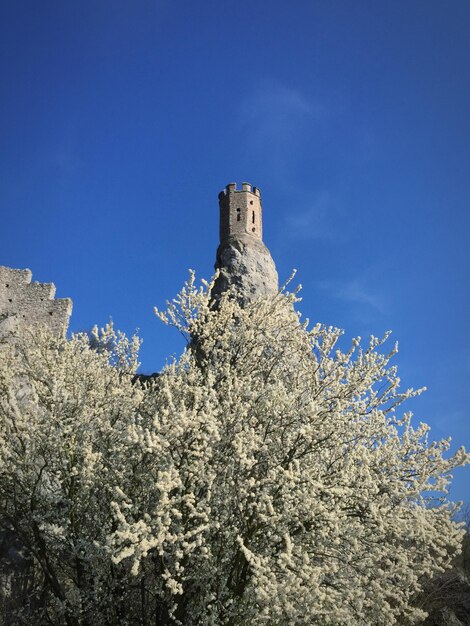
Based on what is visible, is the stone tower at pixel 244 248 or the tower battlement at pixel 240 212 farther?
the tower battlement at pixel 240 212

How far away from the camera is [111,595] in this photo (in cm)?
758

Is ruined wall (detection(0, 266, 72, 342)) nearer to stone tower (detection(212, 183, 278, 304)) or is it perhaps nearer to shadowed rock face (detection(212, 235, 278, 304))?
shadowed rock face (detection(212, 235, 278, 304))

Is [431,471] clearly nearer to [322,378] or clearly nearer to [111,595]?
[322,378]

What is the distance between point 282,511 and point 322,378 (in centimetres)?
284

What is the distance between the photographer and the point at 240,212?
142ft

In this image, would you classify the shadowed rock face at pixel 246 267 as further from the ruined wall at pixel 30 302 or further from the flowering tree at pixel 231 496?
the flowering tree at pixel 231 496

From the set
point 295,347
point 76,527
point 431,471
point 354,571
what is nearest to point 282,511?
point 354,571

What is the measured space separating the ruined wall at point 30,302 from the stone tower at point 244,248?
45.0 ft

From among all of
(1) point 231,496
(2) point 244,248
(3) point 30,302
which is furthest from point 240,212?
(1) point 231,496

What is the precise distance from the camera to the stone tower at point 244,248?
3928 centimetres

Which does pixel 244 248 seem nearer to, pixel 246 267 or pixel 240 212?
pixel 246 267

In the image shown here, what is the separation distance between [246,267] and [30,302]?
17457 mm

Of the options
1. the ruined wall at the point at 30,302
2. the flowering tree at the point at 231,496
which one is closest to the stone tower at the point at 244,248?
the ruined wall at the point at 30,302

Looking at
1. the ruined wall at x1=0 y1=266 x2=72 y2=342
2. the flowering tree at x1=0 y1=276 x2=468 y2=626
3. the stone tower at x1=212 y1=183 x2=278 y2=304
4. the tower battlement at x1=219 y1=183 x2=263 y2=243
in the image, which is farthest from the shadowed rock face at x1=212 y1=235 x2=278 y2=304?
the flowering tree at x1=0 y1=276 x2=468 y2=626
